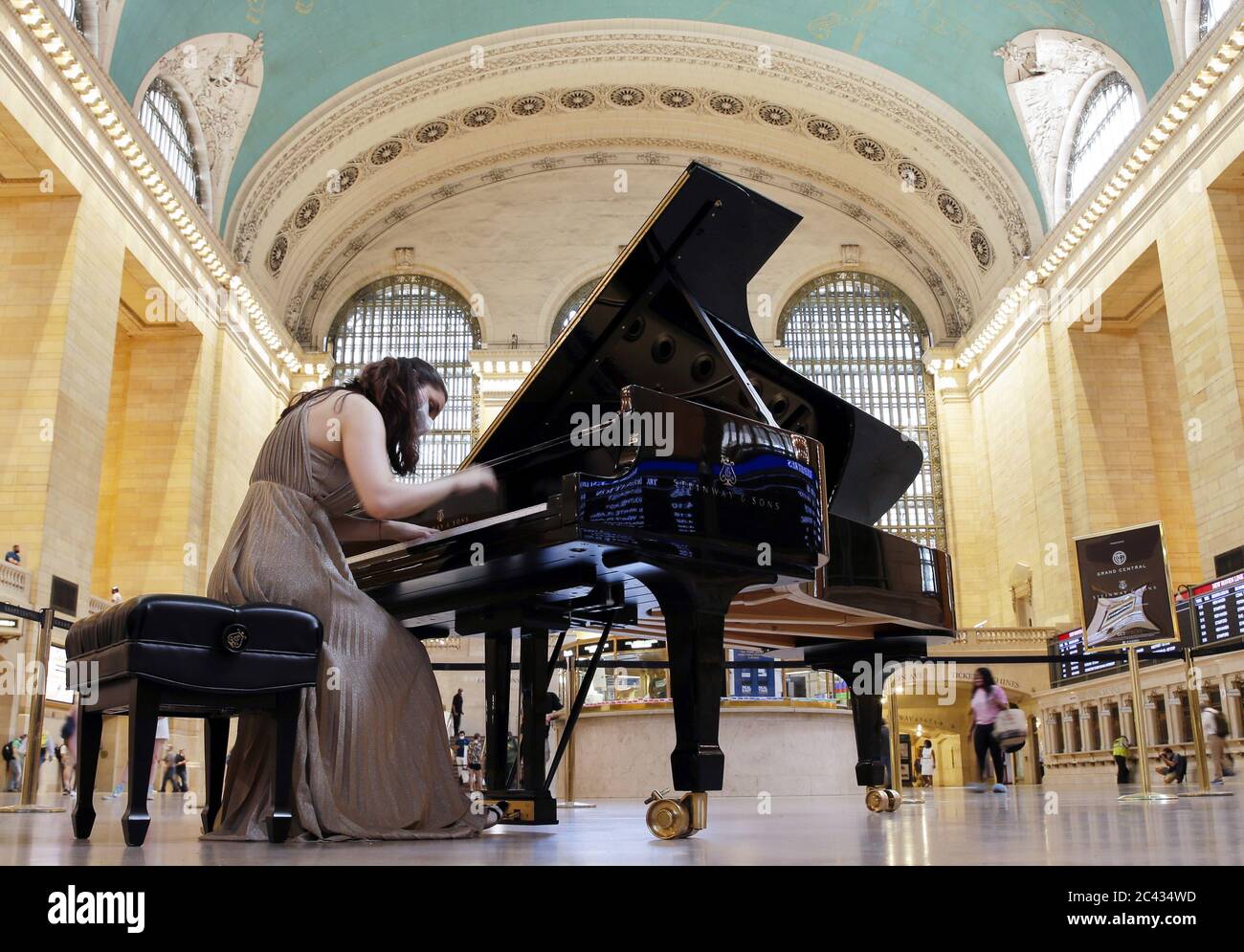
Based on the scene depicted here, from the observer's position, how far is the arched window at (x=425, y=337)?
25.6 m

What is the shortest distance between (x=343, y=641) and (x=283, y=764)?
1.25ft

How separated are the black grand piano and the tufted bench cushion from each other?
2.12 ft

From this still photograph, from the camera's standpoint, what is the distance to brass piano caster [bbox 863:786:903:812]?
185 inches

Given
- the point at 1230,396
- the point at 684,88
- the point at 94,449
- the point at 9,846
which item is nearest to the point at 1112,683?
the point at 1230,396

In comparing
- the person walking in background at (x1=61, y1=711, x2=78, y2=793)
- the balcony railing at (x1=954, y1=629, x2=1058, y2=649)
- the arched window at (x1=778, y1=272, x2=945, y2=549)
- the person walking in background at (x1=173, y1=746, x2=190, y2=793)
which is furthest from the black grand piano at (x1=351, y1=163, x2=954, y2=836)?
the arched window at (x1=778, y1=272, x2=945, y2=549)

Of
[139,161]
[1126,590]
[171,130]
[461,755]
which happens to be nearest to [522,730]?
[1126,590]

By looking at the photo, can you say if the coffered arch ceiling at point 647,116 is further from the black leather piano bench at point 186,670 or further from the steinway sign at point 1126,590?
the black leather piano bench at point 186,670

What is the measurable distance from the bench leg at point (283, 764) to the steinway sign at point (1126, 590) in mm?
6049

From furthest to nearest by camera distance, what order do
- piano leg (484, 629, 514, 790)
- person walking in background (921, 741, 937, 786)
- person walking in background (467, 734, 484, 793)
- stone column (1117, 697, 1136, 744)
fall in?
person walking in background (921, 741, 937, 786)
stone column (1117, 697, 1136, 744)
person walking in background (467, 734, 484, 793)
piano leg (484, 629, 514, 790)

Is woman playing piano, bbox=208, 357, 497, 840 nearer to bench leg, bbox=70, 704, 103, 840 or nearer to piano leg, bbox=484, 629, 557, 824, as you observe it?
bench leg, bbox=70, 704, 103, 840

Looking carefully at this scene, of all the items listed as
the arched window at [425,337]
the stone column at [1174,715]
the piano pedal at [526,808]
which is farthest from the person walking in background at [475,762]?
the arched window at [425,337]

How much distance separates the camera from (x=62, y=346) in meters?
14.8

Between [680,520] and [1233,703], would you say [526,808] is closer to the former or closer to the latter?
[680,520]

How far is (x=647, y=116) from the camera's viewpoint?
24.9 m
